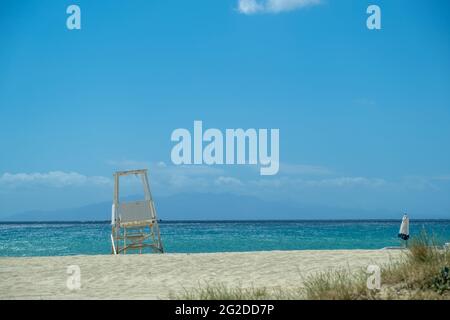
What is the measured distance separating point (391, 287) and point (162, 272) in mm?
3847

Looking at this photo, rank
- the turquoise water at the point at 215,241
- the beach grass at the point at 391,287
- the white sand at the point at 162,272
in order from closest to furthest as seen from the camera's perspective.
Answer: the beach grass at the point at 391,287 → the white sand at the point at 162,272 → the turquoise water at the point at 215,241

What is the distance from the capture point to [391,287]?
21.7 feet

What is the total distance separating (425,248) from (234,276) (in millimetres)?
2616

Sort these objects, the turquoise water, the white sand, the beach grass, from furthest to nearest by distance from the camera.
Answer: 1. the turquoise water
2. the white sand
3. the beach grass

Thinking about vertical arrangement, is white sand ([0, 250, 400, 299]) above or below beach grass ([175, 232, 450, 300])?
below

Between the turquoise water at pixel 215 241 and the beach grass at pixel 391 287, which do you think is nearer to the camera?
the beach grass at pixel 391 287

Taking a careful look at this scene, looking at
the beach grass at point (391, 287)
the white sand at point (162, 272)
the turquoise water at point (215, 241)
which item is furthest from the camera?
the turquoise water at point (215, 241)

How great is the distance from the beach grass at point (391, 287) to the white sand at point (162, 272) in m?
0.46

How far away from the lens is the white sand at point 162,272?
753cm

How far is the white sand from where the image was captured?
7527mm

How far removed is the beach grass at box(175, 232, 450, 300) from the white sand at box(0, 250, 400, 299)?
0.46 metres
